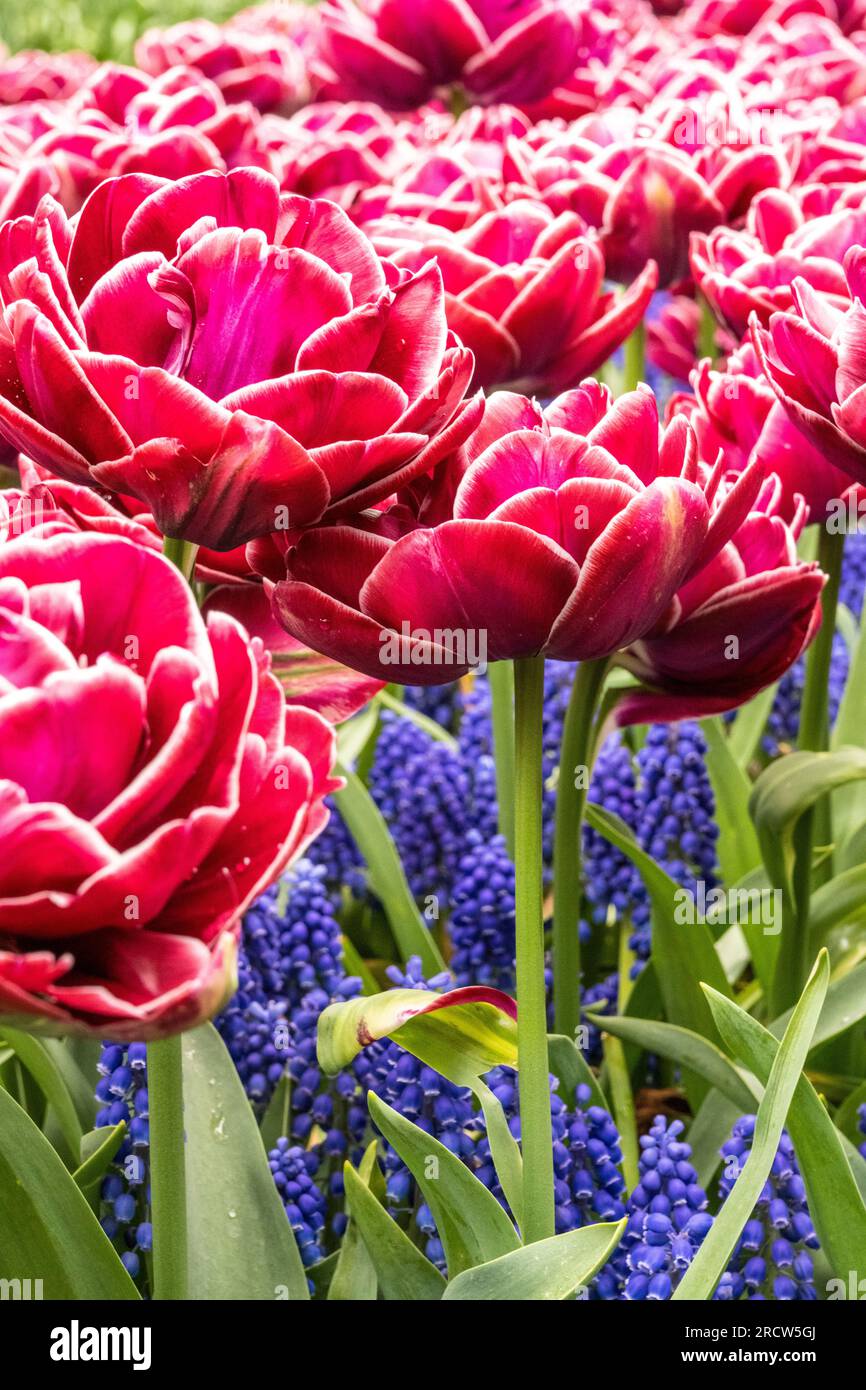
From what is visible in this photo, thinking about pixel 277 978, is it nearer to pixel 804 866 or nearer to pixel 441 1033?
pixel 441 1033

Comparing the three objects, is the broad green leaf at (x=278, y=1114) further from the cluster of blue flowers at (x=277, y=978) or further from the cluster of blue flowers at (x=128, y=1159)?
the cluster of blue flowers at (x=128, y=1159)

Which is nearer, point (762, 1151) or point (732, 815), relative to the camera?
point (762, 1151)

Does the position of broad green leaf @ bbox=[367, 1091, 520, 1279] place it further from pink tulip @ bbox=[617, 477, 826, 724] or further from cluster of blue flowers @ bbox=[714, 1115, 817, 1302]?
pink tulip @ bbox=[617, 477, 826, 724]

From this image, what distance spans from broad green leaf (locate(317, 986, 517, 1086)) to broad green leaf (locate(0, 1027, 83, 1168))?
0.22 m

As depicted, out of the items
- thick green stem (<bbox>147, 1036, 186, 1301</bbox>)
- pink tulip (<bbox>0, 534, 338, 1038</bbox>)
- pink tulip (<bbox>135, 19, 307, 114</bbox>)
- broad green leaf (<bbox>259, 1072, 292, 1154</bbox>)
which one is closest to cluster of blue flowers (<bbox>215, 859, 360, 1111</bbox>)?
broad green leaf (<bbox>259, 1072, 292, 1154</bbox>)

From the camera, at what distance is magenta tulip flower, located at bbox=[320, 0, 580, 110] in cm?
215

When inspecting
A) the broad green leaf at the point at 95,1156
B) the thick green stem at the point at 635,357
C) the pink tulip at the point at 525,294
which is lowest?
the broad green leaf at the point at 95,1156

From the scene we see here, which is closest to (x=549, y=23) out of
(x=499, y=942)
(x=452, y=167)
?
(x=452, y=167)

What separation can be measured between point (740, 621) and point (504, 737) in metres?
0.51

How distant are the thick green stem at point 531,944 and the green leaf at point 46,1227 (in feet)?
0.85

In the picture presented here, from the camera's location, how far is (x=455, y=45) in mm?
2188

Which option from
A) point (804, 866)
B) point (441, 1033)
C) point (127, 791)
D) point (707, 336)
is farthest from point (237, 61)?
point (127, 791)

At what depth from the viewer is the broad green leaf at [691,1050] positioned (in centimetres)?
121

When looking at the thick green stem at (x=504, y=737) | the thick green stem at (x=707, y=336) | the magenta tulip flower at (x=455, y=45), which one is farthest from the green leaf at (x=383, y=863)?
the magenta tulip flower at (x=455, y=45)
